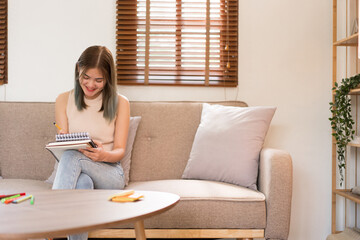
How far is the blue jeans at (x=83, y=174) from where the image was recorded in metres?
1.58

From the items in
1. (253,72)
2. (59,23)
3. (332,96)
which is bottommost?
(332,96)

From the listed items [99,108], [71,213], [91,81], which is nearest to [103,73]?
[91,81]

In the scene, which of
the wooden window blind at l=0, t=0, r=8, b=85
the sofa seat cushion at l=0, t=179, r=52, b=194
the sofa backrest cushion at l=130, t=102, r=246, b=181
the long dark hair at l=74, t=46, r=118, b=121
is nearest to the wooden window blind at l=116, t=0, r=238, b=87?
the sofa backrest cushion at l=130, t=102, r=246, b=181

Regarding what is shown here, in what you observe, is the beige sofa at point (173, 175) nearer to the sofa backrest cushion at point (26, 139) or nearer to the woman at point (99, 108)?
the sofa backrest cushion at point (26, 139)

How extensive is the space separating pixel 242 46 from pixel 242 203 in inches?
51.7

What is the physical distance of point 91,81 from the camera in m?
2.02

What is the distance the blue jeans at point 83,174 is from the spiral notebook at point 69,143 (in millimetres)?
37

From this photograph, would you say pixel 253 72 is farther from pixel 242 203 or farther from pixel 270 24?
pixel 242 203

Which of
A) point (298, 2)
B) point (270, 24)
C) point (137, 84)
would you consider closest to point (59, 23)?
point (137, 84)

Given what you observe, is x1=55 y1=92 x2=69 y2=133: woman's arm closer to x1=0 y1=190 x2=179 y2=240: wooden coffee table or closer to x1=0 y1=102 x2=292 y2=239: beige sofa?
x1=0 y1=102 x2=292 y2=239: beige sofa

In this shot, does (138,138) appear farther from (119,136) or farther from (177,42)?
(177,42)

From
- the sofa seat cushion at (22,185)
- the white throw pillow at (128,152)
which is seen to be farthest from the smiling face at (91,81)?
the sofa seat cushion at (22,185)

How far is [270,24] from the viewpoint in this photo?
2.73 meters

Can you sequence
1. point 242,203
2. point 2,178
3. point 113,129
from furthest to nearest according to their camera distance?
point 2,178
point 113,129
point 242,203
